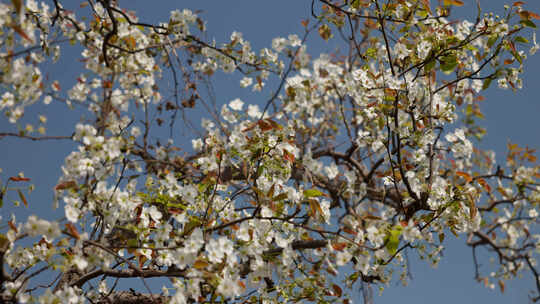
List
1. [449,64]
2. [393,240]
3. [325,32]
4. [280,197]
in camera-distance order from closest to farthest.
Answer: [393,240] < [280,197] < [449,64] < [325,32]

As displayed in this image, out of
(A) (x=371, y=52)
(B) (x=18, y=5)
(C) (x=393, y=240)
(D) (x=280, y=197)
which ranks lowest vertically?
(C) (x=393, y=240)

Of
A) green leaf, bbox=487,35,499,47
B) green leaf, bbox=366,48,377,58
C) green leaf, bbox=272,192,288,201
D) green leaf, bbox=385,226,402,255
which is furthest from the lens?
green leaf, bbox=366,48,377,58

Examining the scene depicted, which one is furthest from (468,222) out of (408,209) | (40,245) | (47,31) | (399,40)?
(47,31)

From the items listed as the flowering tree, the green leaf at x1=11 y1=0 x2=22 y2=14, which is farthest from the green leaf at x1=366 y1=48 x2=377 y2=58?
the green leaf at x1=11 y1=0 x2=22 y2=14

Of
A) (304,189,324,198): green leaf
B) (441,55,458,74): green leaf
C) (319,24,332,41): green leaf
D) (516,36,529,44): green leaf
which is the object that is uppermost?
(319,24,332,41): green leaf

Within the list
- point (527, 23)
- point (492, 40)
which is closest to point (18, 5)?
point (492, 40)

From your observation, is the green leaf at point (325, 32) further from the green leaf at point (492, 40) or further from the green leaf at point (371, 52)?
A: the green leaf at point (492, 40)

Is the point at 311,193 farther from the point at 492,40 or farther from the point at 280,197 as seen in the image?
the point at 492,40

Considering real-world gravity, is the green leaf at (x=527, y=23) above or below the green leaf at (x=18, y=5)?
above

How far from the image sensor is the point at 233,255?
171cm

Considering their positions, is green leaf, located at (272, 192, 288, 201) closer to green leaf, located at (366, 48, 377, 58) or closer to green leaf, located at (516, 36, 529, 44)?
green leaf, located at (366, 48, 377, 58)

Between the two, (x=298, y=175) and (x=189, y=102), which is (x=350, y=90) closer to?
(x=298, y=175)

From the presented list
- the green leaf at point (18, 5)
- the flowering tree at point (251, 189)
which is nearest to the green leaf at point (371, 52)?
the flowering tree at point (251, 189)

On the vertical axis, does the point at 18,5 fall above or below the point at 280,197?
above
